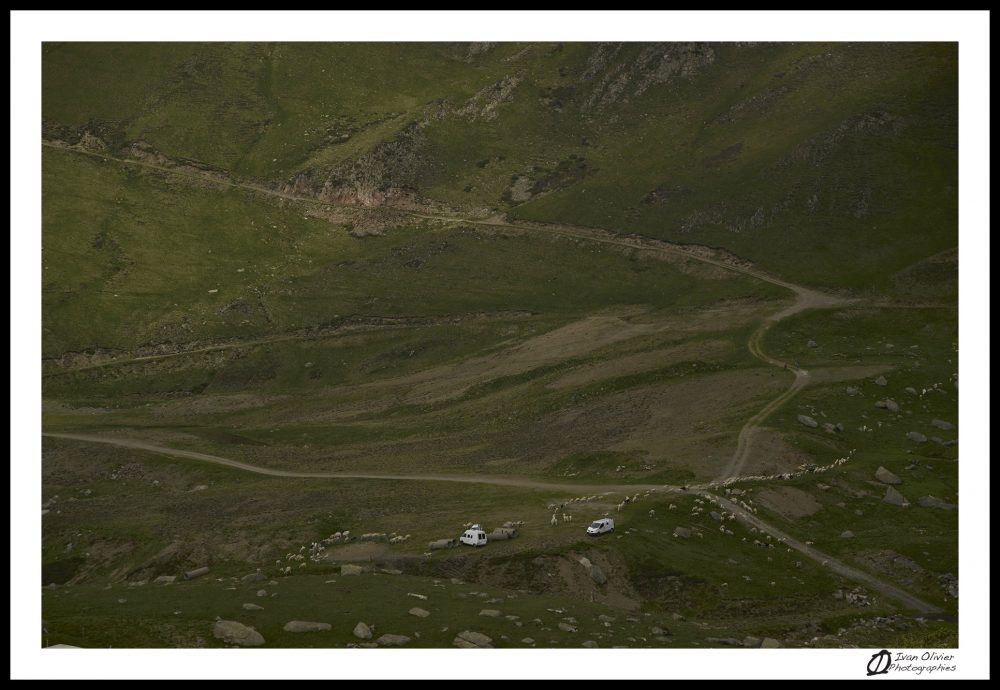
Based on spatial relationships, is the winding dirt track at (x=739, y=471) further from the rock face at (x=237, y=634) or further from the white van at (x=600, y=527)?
the rock face at (x=237, y=634)

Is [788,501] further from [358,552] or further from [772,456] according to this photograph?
[358,552]

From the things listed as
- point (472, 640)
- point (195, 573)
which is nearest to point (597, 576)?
point (472, 640)

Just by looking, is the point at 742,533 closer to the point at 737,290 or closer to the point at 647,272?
the point at 737,290

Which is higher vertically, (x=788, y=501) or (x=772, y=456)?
(x=772, y=456)

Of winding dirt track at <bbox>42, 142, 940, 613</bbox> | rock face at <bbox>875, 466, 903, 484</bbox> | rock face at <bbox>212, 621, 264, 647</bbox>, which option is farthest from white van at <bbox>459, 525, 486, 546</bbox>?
rock face at <bbox>875, 466, 903, 484</bbox>

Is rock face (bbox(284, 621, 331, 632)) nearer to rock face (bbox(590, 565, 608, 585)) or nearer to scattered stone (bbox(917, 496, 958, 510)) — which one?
rock face (bbox(590, 565, 608, 585))

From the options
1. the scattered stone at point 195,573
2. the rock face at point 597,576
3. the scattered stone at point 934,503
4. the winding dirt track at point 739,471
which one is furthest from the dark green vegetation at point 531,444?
the scattered stone at point 195,573
